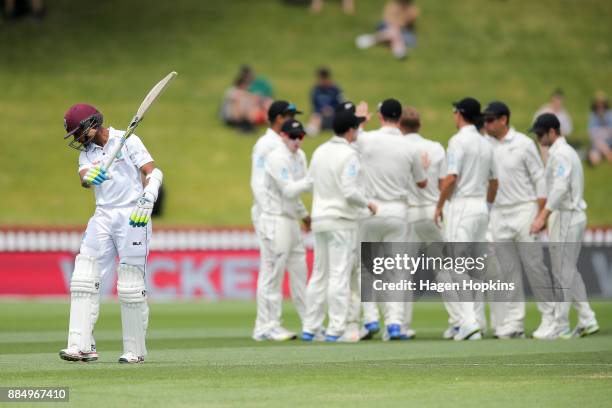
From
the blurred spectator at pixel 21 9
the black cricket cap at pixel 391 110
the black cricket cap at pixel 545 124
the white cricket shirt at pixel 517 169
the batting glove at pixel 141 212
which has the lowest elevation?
the batting glove at pixel 141 212

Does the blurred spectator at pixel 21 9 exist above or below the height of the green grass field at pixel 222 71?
above

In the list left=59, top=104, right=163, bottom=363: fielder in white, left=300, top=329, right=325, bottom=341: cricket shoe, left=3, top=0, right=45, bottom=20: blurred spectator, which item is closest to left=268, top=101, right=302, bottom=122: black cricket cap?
left=300, top=329, right=325, bottom=341: cricket shoe

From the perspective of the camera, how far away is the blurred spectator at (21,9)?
35.2 metres

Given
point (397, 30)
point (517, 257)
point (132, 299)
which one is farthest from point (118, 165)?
point (397, 30)

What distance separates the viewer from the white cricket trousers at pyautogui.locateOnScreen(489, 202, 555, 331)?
1438 centimetres

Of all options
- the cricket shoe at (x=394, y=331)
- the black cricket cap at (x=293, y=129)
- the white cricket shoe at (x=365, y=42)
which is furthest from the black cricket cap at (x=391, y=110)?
the white cricket shoe at (x=365, y=42)

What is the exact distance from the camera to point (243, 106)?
30.0 metres

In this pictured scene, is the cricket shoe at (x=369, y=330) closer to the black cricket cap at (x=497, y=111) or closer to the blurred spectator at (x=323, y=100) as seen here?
the black cricket cap at (x=497, y=111)

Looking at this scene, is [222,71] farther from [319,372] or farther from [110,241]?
[319,372]

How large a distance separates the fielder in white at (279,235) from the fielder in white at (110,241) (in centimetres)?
336

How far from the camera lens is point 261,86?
2916 centimetres

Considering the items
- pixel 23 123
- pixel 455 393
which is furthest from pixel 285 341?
pixel 23 123

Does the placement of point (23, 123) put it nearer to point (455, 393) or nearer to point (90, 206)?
point (90, 206)

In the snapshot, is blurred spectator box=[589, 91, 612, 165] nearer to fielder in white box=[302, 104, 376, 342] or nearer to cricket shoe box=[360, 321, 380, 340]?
cricket shoe box=[360, 321, 380, 340]
